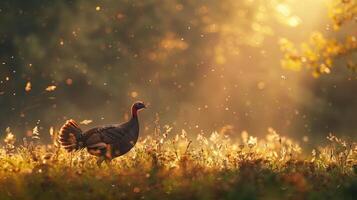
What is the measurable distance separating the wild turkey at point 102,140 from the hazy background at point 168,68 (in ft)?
43.6

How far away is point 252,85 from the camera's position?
1328 inches

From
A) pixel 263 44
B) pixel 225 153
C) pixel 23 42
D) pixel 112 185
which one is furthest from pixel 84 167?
pixel 263 44

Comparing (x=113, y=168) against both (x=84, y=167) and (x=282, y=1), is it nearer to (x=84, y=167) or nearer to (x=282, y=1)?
(x=84, y=167)

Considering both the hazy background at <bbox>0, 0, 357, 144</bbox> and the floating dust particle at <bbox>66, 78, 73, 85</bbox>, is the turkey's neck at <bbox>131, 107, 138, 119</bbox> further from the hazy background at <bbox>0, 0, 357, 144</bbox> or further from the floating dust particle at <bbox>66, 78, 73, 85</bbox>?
the floating dust particle at <bbox>66, 78, 73, 85</bbox>

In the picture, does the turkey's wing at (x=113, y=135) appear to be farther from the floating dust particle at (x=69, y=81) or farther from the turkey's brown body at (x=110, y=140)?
the floating dust particle at (x=69, y=81)

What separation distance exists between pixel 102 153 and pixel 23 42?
16.5 meters

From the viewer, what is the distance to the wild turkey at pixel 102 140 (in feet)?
41.3

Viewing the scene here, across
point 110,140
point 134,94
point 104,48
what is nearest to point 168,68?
point 134,94

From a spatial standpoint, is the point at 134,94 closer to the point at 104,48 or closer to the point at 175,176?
the point at 104,48

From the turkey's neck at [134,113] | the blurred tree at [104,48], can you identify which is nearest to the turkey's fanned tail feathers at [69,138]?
the turkey's neck at [134,113]

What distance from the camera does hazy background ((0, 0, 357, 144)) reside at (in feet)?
92.8

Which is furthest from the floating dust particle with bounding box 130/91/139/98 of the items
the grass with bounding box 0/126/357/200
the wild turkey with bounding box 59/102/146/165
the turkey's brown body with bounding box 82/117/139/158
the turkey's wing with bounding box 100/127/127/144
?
the turkey's wing with bounding box 100/127/127/144

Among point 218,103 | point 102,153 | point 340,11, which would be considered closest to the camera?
point 340,11

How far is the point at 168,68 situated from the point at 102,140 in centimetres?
1896
